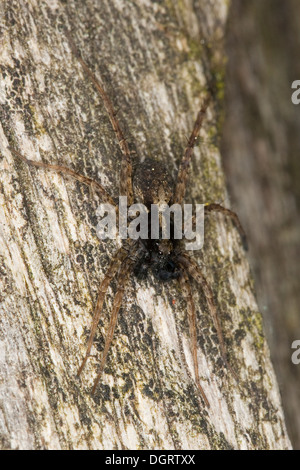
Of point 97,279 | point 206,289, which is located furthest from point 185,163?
point 97,279

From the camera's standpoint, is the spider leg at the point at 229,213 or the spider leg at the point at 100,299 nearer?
the spider leg at the point at 100,299

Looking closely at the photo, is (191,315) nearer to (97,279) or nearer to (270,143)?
(97,279)

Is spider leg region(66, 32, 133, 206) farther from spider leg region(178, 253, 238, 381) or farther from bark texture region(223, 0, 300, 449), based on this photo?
bark texture region(223, 0, 300, 449)

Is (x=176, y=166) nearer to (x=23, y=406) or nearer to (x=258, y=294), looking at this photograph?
(x=258, y=294)

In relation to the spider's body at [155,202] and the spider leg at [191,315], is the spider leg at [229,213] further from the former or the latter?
the spider leg at [191,315]

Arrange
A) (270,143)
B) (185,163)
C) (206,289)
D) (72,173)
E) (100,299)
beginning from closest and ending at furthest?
1. (100,299)
2. (72,173)
3. (206,289)
4. (185,163)
5. (270,143)

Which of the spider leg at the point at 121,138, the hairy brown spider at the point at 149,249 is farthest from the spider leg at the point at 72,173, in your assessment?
the spider leg at the point at 121,138

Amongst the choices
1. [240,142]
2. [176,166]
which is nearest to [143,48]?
[176,166]
